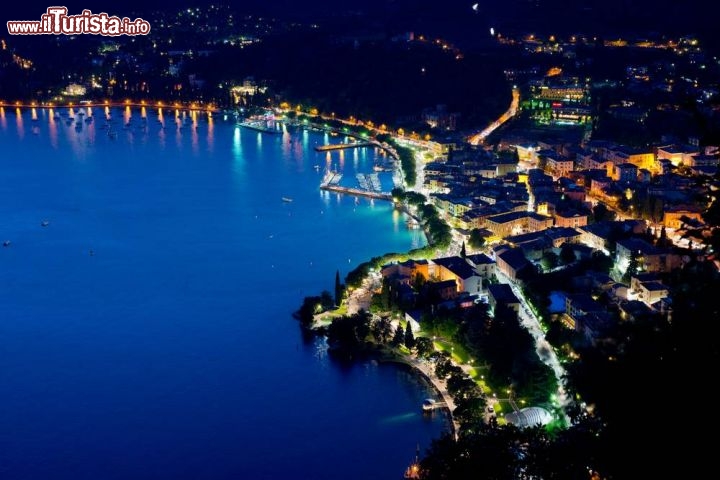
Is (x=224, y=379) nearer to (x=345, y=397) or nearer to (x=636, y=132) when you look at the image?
(x=345, y=397)

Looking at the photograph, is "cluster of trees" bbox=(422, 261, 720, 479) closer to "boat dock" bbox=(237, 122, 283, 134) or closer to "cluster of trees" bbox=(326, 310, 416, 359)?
"cluster of trees" bbox=(326, 310, 416, 359)

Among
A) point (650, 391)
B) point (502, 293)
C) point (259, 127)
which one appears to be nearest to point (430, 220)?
point (502, 293)

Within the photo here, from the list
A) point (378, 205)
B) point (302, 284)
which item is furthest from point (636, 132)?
point (302, 284)

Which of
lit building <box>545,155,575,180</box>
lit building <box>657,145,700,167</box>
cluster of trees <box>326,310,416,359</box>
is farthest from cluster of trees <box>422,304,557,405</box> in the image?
lit building <box>657,145,700,167</box>

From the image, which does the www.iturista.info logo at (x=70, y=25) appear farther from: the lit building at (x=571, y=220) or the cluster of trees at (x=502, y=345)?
the cluster of trees at (x=502, y=345)

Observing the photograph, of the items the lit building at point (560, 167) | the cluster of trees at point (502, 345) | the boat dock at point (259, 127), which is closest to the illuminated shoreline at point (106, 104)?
the boat dock at point (259, 127)
